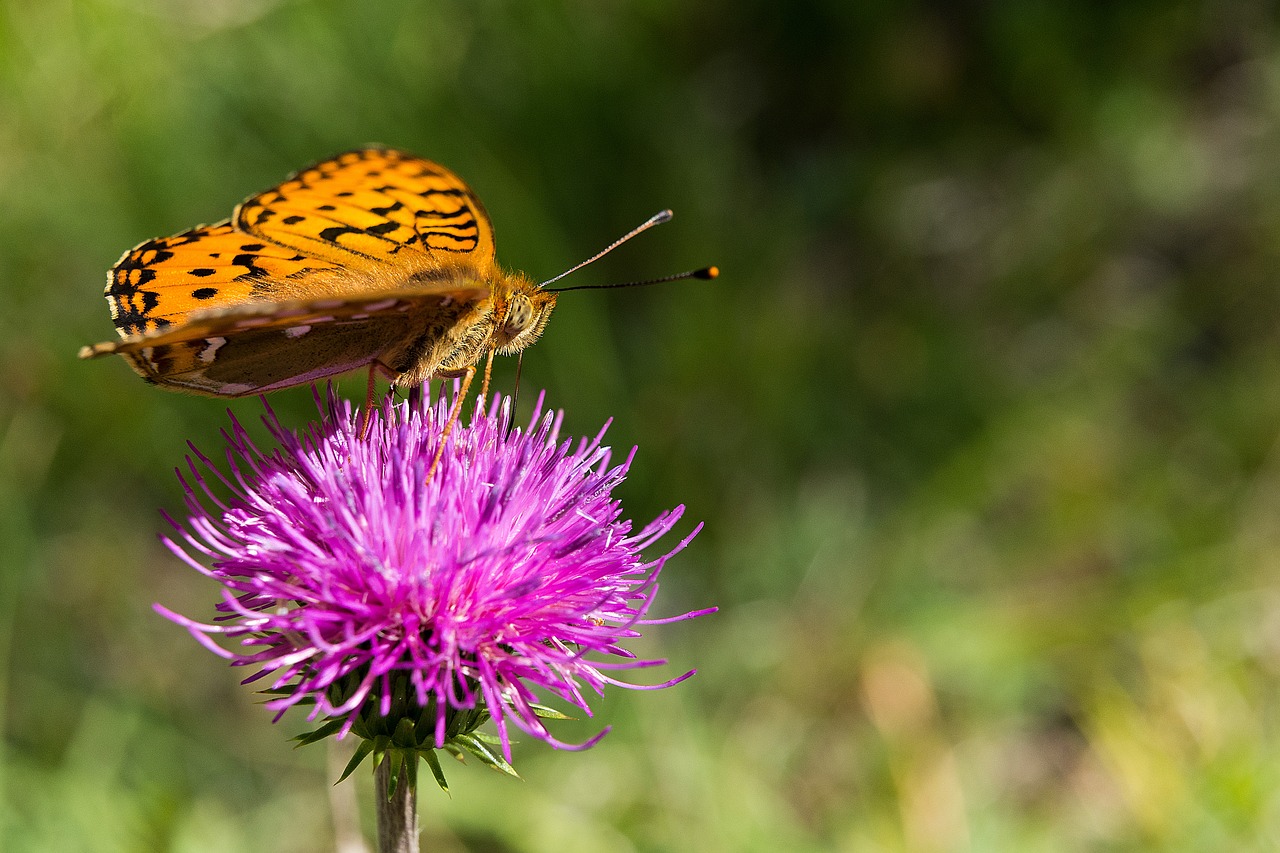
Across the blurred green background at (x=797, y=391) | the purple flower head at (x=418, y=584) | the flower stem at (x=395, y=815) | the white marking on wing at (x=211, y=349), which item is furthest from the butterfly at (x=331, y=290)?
the blurred green background at (x=797, y=391)

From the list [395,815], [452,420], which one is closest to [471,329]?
[452,420]

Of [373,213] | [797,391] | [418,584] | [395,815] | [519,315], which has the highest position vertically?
[373,213]

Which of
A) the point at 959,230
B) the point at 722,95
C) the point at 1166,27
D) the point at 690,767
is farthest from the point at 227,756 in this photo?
the point at 1166,27

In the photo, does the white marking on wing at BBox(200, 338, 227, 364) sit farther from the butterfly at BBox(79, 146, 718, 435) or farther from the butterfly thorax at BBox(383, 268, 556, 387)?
the butterfly thorax at BBox(383, 268, 556, 387)

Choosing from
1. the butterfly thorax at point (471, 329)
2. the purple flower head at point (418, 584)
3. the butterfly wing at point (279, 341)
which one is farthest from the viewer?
the butterfly thorax at point (471, 329)

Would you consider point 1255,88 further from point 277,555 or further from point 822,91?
point 277,555

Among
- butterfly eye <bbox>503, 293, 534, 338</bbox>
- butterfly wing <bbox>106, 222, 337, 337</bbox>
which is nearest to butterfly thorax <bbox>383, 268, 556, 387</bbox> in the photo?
butterfly eye <bbox>503, 293, 534, 338</bbox>

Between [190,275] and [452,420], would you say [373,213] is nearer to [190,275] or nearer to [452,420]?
[190,275]

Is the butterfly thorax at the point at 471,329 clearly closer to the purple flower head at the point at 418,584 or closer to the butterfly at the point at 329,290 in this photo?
the butterfly at the point at 329,290
